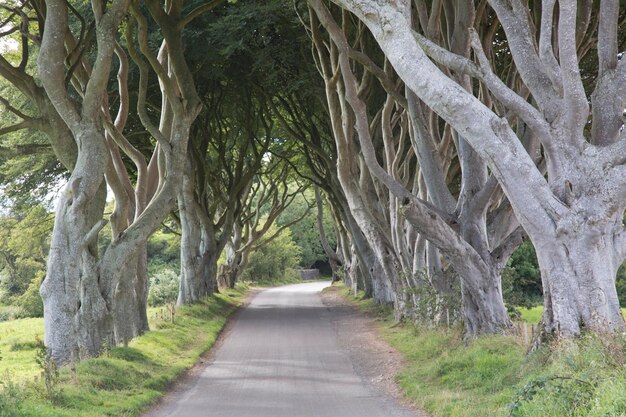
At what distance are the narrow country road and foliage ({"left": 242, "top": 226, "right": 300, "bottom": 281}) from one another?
34552mm

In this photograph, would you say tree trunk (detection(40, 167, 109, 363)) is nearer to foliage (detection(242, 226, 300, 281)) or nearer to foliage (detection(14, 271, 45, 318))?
foliage (detection(14, 271, 45, 318))

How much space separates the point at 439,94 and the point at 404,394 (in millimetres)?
5302

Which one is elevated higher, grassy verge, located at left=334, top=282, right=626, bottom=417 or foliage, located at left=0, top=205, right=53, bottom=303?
foliage, located at left=0, top=205, right=53, bottom=303

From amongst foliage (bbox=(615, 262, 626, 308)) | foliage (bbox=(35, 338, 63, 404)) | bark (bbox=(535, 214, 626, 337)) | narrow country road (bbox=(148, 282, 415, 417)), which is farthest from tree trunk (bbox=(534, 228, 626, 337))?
foliage (bbox=(615, 262, 626, 308))

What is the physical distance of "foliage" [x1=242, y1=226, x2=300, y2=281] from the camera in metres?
57.1

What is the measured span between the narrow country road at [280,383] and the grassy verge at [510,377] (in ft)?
2.85

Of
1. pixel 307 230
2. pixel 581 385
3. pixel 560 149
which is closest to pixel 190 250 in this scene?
pixel 560 149

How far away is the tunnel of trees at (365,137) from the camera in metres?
8.89

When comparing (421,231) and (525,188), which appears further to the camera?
(421,231)

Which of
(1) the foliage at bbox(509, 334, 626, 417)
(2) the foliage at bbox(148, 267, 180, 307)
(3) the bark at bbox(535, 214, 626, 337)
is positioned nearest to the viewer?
(1) the foliage at bbox(509, 334, 626, 417)

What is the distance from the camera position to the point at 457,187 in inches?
1067

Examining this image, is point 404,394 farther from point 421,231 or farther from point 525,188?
point 525,188

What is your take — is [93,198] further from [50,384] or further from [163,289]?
[163,289]

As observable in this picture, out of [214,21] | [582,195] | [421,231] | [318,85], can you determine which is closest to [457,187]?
[318,85]
